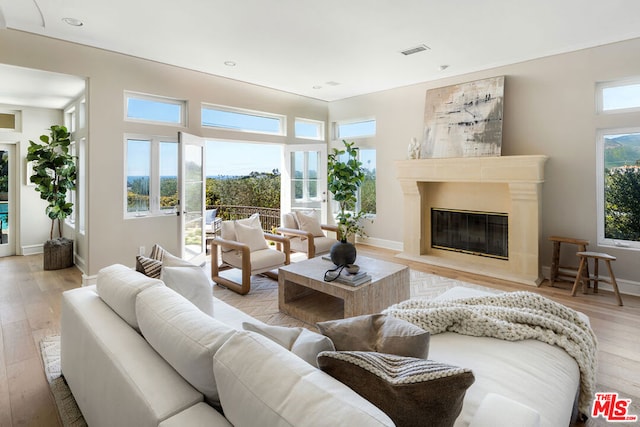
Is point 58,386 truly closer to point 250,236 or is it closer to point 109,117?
point 250,236

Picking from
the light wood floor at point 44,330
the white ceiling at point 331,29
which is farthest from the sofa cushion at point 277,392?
the white ceiling at point 331,29

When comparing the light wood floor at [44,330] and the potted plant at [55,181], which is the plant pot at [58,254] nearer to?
the potted plant at [55,181]

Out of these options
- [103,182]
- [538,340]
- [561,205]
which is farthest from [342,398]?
[561,205]

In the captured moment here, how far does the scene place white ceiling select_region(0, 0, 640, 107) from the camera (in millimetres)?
3127

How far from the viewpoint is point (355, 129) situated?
270 inches

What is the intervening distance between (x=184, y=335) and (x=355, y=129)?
6146mm

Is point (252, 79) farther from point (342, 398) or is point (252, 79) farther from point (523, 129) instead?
point (342, 398)

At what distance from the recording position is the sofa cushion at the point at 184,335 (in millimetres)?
1136

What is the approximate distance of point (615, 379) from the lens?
2279 millimetres

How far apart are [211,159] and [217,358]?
8920mm

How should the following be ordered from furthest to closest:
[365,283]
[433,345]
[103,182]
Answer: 1. [103,182]
2. [365,283]
3. [433,345]

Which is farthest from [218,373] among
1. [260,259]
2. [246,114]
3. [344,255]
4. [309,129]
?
[309,129]

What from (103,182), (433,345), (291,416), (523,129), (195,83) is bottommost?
(433,345)

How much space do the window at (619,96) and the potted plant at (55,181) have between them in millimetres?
7214
